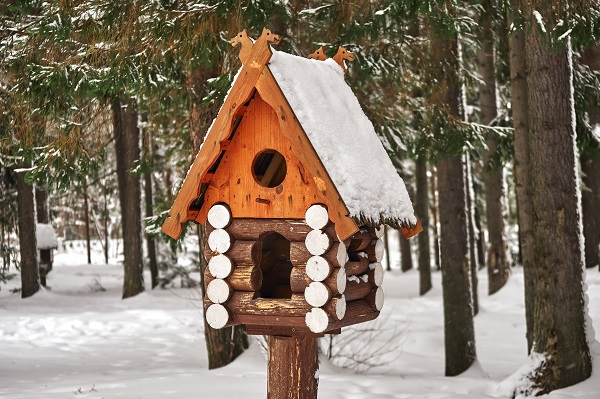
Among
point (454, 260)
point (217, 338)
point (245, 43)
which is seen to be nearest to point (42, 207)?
point (217, 338)

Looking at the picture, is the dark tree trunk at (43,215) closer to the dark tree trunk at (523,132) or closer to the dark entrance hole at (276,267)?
the dark tree trunk at (523,132)

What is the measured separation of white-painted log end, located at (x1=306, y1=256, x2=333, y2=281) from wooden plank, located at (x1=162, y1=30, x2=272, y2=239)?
90 cm

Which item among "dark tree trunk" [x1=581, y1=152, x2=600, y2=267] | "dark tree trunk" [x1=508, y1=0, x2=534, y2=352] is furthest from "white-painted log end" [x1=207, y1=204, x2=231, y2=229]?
"dark tree trunk" [x1=581, y1=152, x2=600, y2=267]

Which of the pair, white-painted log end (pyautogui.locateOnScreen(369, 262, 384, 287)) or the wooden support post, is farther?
white-painted log end (pyautogui.locateOnScreen(369, 262, 384, 287))

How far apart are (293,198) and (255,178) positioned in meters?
0.33

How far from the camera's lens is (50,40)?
25.8 ft

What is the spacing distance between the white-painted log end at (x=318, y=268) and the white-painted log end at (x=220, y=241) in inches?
24.0

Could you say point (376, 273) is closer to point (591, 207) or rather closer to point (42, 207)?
point (591, 207)

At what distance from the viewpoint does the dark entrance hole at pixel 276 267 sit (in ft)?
19.3

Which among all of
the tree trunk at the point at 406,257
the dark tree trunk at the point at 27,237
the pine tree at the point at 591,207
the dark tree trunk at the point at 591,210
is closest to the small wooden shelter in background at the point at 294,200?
the pine tree at the point at 591,207

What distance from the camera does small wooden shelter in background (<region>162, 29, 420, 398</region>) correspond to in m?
4.54

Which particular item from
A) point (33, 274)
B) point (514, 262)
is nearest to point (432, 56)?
point (33, 274)

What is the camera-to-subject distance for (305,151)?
450cm

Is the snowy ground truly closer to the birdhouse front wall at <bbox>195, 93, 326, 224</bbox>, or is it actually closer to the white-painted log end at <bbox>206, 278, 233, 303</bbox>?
the white-painted log end at <bbox>206, 278, 233, 303</bbox>
